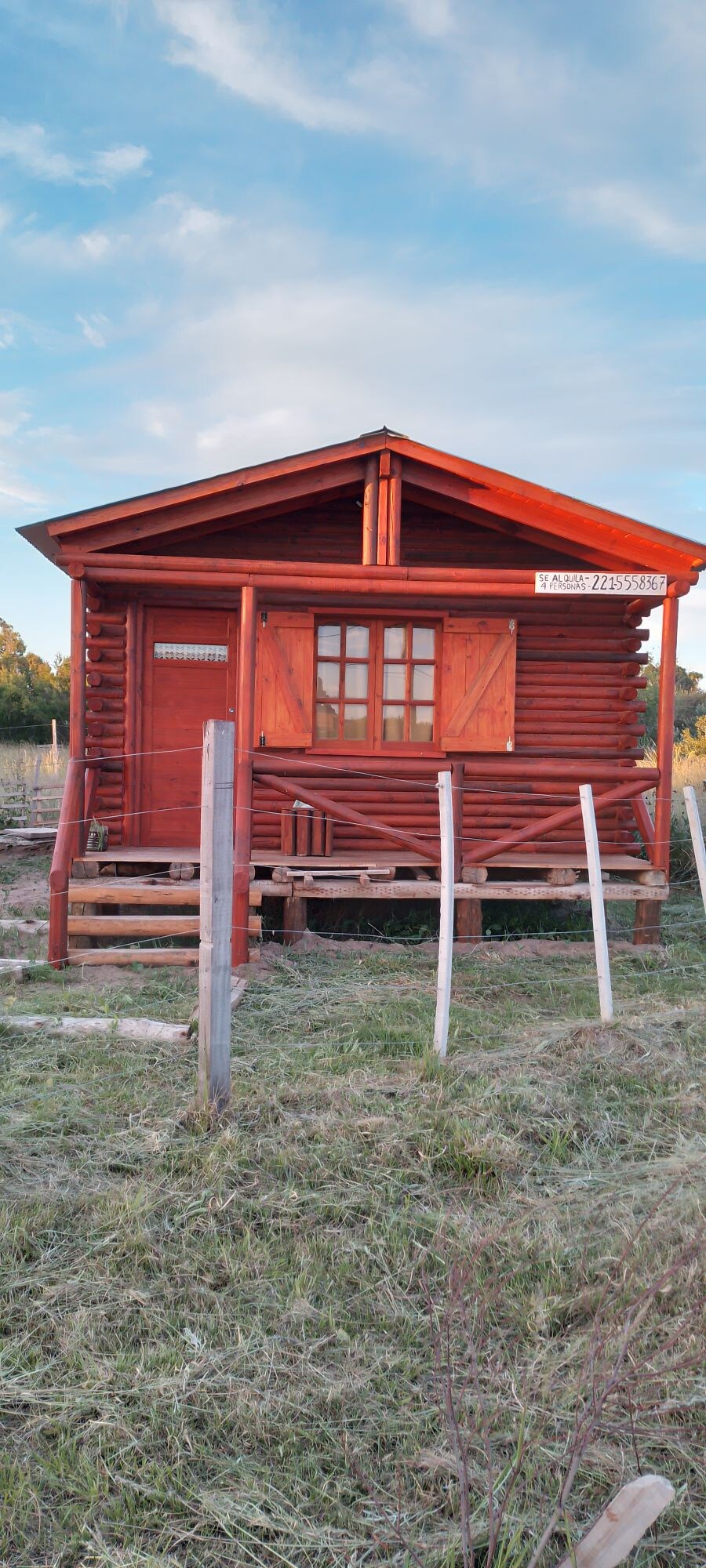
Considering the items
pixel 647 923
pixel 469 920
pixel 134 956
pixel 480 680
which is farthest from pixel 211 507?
pixel 647 923

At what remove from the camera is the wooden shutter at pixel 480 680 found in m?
9.34

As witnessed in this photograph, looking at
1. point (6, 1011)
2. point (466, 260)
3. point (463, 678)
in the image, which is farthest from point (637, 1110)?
point (466, 260)

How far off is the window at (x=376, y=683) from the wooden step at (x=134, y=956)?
10.4ft

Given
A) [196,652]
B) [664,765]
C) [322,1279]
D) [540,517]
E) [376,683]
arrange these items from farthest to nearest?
[196,652] < [376,683] < [540,517] < [664,765] < [322,1279]

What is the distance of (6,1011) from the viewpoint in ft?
18.3

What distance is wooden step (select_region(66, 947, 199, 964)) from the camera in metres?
6.98

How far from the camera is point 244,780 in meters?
7.66

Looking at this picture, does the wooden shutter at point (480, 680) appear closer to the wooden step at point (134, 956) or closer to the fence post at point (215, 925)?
the wooden step at point (134, 956)

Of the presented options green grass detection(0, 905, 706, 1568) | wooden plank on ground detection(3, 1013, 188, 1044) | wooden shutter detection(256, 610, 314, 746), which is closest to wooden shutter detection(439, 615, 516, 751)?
wooden shutter detection(256, 610, 314, 746)

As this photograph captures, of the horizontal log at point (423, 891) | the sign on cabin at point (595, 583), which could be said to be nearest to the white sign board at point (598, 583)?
the sign on cabin at point (595, 583)

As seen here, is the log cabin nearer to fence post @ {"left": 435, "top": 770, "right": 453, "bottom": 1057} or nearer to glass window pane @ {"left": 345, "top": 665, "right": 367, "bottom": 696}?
glass window pane @ {"left": 345, "top": 665, "right": 367, "bottom": 696}

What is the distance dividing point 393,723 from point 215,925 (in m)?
5.75

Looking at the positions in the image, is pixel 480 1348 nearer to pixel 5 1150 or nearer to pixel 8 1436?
pixel 8 1436

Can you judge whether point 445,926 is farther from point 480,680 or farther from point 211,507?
point 211,507
